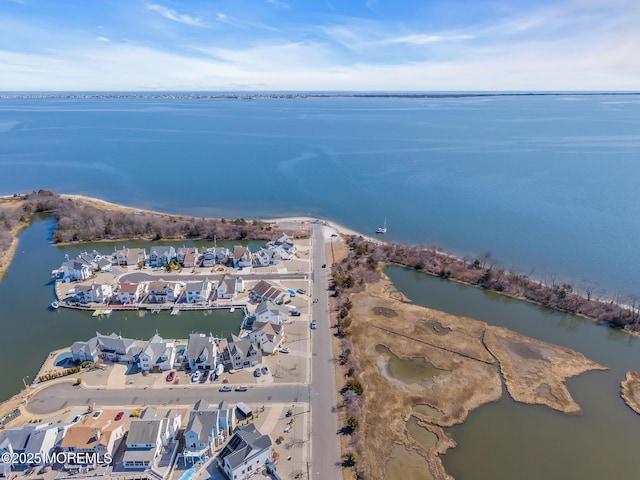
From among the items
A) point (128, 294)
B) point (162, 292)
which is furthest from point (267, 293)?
point (128, 294)

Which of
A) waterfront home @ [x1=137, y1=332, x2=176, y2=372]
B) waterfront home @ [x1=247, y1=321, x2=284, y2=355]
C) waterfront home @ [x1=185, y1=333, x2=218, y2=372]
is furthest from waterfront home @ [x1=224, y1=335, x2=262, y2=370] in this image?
waterfront home @ [x1=137, y1=332, x2=176, y2=372]

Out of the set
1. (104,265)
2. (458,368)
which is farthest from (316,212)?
(458,368)

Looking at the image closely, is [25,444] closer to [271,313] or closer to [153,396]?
[153,396]

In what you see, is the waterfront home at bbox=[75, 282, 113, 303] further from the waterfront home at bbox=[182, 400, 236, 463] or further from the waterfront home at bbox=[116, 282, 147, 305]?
the waterfront home at bbox=[182, 400, 236, 463]

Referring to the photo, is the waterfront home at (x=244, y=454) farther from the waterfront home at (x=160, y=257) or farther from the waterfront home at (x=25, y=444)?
the waterfront home at (x=160, y=257)

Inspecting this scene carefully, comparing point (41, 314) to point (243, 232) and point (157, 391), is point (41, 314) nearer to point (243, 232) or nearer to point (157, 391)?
point (157, 391)

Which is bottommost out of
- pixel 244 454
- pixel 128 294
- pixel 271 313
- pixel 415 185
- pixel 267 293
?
pixel 128 294
